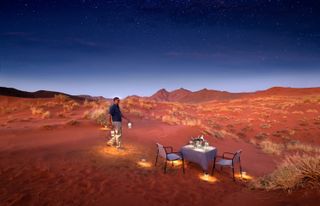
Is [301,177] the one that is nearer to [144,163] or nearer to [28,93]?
[144,163]

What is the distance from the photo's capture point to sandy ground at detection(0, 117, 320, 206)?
19.3ft

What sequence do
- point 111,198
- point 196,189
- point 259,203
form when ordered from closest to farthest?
1. point 259,203
2. point 111,198
3. point 196,189

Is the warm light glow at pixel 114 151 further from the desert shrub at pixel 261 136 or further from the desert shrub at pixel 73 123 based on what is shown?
the desert shrub at pixel 261 136

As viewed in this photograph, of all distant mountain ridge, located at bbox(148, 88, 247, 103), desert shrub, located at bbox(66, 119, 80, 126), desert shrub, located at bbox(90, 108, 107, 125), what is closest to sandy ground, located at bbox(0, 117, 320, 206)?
desert shrub, located at bbox(66, 119, 80, 126)

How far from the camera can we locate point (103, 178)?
744cm

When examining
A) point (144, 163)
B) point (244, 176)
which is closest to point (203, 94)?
point (244, 176)

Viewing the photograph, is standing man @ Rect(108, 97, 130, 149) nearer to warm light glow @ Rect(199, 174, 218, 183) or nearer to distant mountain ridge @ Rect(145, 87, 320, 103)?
warm light glow @ Rect(199, 174, 218, 183)

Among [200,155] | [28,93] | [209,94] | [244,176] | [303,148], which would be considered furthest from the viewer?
[209,94]

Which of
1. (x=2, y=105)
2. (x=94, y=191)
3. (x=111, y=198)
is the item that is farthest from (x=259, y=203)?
(x=2, y=105)

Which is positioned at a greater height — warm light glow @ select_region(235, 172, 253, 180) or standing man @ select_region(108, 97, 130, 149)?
standing man @ select_region(108, 97, 130, 149)

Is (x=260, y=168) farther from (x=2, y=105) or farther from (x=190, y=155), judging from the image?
(x=2, y=105)

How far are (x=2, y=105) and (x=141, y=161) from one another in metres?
31.9

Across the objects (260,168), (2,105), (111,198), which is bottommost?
(260,168)

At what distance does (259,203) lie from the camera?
496 cm
